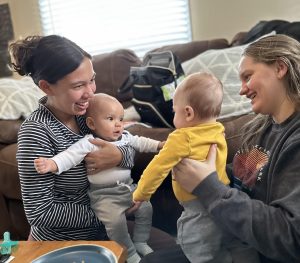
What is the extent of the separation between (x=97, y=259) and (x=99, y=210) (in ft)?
1.16

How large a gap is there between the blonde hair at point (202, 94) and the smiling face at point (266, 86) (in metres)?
0.10

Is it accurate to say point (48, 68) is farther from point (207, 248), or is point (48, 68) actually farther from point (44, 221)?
point (207, 248)

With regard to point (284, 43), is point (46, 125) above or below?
below

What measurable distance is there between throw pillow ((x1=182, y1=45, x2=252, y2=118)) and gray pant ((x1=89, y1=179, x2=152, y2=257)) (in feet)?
2.81

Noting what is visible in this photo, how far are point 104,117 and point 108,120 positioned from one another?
2 centimetres

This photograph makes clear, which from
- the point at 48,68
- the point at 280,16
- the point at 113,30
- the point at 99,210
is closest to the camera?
the point at 48,68

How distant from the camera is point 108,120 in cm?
150

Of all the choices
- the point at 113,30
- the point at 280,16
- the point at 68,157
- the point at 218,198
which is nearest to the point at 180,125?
the point at 218,198

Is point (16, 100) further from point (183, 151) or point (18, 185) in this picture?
point (183, 151)

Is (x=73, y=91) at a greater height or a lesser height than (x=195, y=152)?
greater

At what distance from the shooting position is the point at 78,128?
154cm

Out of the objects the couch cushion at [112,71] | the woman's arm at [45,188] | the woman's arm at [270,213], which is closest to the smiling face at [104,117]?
the woman's arm at [45,188]

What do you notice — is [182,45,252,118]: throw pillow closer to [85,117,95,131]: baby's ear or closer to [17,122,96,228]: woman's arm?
[85,117,95,131]: baby's ear

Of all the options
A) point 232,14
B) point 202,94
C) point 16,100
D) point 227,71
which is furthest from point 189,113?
point 232,14
